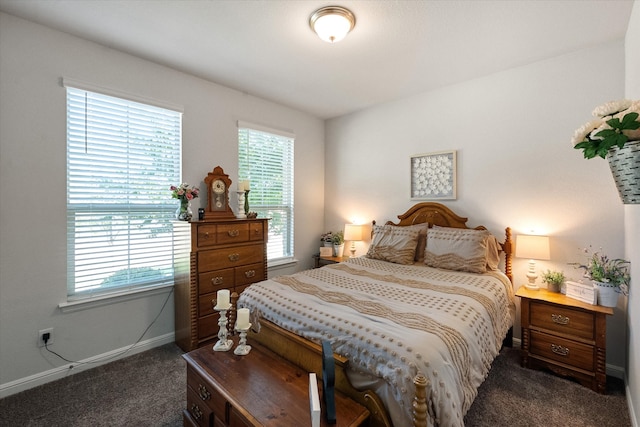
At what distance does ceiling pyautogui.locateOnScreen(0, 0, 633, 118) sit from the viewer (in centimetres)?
196

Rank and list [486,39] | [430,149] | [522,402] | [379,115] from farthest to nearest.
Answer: [379,115]
[430,149]
[486,39]
[522,402]

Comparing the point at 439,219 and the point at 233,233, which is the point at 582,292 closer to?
the point at 439,219

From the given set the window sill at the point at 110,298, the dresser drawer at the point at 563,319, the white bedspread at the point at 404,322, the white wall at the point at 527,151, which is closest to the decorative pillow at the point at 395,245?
the white bedspread at the point at 404,322

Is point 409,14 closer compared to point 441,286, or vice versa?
point 409,14

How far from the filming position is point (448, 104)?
322 cm

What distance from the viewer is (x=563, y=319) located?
87.4 inches

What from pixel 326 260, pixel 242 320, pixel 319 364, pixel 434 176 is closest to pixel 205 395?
pixel 242 320

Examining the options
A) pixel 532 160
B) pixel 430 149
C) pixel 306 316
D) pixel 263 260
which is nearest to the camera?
pixel 306 316

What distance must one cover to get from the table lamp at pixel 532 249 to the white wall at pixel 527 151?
0.19 meters

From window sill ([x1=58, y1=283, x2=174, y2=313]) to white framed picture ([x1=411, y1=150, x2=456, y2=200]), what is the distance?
2941mm

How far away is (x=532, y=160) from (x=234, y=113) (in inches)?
123

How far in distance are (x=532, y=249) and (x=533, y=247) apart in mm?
19

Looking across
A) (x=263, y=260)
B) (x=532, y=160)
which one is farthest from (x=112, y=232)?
(x=532, y=160)

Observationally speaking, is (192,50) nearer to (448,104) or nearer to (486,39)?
(486,39)
